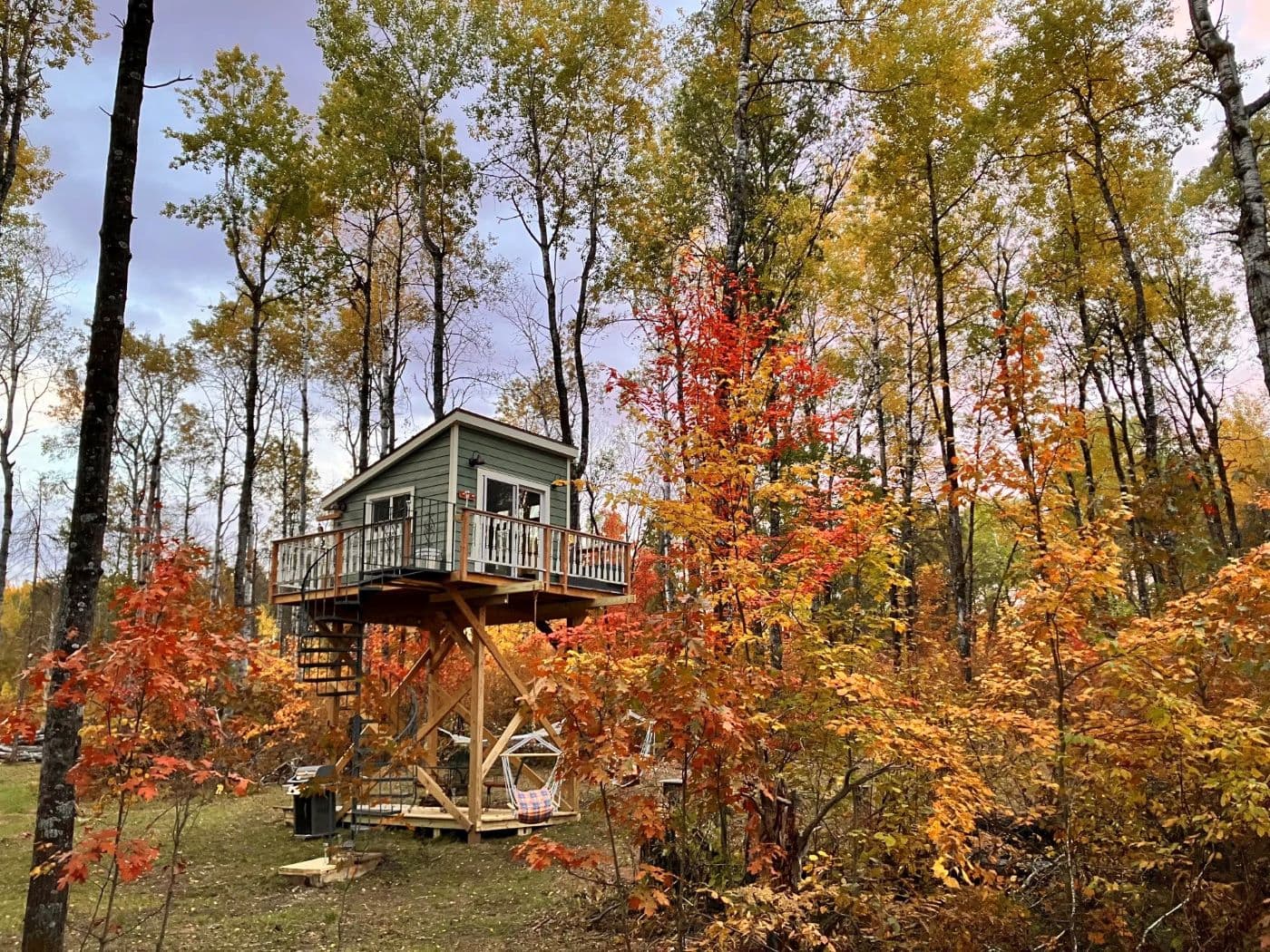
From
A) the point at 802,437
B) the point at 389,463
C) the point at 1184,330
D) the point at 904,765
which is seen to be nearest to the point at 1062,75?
the point at 802,437

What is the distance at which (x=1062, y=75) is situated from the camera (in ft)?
36.6

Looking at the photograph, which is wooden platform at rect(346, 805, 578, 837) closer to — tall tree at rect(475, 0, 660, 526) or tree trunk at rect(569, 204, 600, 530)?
tall tree at rect(475, 0, 660, 526)

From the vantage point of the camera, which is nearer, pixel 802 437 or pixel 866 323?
pixel 802 437

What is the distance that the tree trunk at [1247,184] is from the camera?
5922 mm

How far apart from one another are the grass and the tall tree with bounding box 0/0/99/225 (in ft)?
26.8

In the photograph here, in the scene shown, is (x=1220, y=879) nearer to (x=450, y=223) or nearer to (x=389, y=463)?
(x=389, y=463)

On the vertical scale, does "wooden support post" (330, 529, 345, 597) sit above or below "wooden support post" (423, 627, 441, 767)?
above

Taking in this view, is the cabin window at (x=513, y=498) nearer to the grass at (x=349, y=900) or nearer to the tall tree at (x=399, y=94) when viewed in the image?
the tall tree at (x=399, y=94)

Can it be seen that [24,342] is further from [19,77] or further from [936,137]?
[936,137]

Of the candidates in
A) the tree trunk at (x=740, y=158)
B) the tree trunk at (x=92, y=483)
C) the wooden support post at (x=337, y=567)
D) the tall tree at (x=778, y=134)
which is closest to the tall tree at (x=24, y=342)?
the wooden support post at (x=337, y=567)

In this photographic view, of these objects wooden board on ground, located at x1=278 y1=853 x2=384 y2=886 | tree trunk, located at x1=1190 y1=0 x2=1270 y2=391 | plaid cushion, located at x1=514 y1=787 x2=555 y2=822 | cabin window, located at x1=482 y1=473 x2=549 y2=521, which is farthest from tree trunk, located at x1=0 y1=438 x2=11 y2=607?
tree trunk, located at x1=1190 y1=0 x2=1270 y2=391

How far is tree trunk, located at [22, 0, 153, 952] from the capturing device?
4.44m

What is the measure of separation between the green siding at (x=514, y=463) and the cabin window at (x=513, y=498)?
0.13 metres

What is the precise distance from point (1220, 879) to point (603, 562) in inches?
335
